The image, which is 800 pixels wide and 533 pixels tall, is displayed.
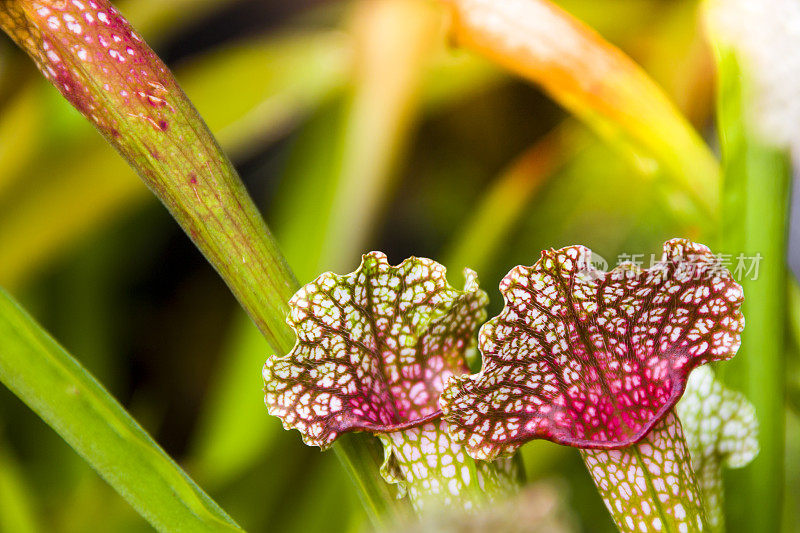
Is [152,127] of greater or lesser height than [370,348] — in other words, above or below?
Answer: above

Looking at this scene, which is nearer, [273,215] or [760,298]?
[760,298]

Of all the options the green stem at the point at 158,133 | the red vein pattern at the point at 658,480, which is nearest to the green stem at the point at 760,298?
the red vein pattern at the point at 658,480

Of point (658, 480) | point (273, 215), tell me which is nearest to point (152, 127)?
point (658, 480)

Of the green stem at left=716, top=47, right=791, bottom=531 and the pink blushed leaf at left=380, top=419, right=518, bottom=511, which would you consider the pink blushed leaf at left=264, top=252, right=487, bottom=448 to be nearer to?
the pink blushed leaf at left=380, top=419, right=518, bottom=511

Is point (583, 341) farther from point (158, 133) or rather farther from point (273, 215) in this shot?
point (273, 215)

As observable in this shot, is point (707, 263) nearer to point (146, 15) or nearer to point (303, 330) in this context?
point (303, 330)

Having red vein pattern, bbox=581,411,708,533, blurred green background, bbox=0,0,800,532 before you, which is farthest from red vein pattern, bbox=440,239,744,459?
blurred green background, bbox=0,0,800,532
